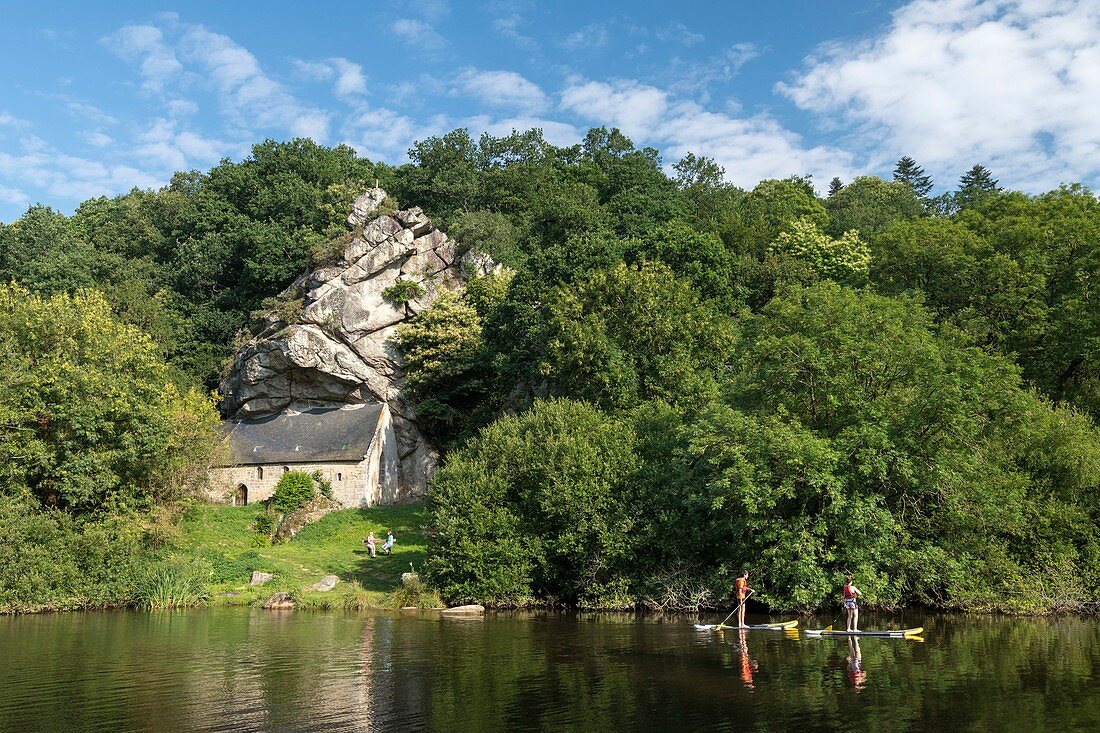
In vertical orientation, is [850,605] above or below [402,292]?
below

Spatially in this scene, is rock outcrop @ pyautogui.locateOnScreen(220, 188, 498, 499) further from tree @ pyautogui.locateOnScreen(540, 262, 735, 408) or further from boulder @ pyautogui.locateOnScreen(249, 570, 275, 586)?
boulder @ pyautogui.locateOnScreen(249, 570, 275, 586)

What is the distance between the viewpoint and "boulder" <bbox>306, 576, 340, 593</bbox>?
124 feet

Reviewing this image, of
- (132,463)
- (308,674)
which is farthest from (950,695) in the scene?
(132,463)

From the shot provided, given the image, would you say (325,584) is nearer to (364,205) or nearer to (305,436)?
(305,436)

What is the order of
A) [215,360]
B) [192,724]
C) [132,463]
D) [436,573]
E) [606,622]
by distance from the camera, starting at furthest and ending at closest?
1. [215,360]
2. [132,463]
3. [436,573]
4. [606,622]
5. [192,724]

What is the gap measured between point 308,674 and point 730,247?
5759cm

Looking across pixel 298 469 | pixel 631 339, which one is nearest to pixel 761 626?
pixel 631 339

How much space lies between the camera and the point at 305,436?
58094 mm

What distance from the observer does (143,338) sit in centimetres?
4322

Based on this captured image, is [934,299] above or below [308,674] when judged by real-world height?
above

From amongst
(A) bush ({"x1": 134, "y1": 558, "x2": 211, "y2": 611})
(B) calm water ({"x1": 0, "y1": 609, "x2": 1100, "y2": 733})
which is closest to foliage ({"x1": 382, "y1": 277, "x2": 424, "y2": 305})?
(A) bush ({"x1": 134, "y1": 558, "x2": 211, "y2": 611})

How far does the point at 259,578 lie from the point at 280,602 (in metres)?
2.65

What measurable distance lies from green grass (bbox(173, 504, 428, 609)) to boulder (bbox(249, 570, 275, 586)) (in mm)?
306

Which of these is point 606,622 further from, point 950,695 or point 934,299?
point 934,299
